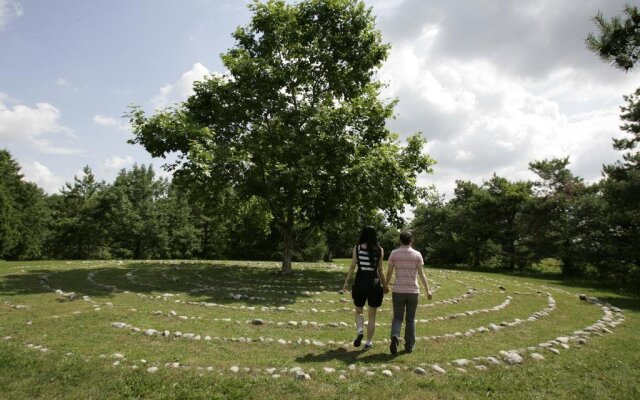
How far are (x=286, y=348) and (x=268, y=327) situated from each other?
1.87 meters

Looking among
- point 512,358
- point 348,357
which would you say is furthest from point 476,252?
point 348,357

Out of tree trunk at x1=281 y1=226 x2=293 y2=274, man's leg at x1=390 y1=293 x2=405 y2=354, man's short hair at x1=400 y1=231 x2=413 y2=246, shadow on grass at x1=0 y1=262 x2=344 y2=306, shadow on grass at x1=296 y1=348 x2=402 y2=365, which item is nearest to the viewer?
shadow on grass at x1=296 y1=348 x2=402 y2=365

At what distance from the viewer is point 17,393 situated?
20.1ft

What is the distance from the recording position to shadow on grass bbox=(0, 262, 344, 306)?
47.8 ft

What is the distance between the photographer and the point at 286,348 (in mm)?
8570

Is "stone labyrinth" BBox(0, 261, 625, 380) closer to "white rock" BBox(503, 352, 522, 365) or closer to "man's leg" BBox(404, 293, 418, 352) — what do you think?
"white rock" BBox(503, 352, 522, 365)

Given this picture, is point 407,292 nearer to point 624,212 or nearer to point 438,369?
point 438,369

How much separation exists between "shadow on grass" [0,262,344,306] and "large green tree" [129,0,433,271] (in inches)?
124

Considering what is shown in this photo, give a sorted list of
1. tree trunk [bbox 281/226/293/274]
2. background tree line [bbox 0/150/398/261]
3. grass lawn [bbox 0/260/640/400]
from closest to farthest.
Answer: grass lawn [bbox 0/260/640/400]
tree trunk [bbox 281/226/293/274]
background tree line [bbox 0/150/398/261]

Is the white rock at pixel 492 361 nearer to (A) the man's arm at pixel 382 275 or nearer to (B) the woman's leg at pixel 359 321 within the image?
(A) the man's arm at pixel 382 275

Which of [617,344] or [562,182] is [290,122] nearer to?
[617,344]

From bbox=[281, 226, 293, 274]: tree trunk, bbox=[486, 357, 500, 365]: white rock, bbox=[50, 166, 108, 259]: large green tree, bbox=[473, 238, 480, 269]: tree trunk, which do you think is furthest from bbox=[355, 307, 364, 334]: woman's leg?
bbox=[50, 166, 108, 259]: large green tree

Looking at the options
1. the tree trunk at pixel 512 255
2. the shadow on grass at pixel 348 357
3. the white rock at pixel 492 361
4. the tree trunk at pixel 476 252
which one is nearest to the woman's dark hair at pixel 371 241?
the shadow on grass at pixel 348 357

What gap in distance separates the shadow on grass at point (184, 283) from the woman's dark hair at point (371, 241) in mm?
5913
